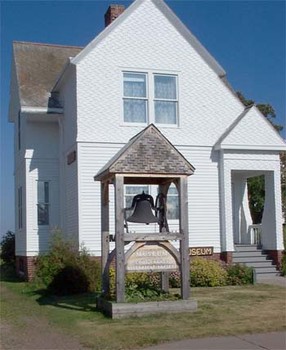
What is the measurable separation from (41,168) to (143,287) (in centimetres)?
1026

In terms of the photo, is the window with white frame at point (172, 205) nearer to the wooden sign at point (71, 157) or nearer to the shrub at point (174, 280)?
the wooden sign at point (71, 157)

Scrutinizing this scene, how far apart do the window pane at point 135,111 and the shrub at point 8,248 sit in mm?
11235

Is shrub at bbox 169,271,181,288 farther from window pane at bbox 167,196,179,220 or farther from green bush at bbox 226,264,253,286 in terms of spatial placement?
window pane at bbox 167,196,179,220

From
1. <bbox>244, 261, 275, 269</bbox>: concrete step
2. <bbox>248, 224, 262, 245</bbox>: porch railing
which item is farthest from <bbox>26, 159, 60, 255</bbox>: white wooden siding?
<bbox>248, 224, 262, 245</bbox>: porch railing

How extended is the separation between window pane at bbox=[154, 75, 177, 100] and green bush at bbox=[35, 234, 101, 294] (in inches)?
241

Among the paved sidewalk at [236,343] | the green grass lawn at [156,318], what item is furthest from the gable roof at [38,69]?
the paved sidewalk at [236,343]

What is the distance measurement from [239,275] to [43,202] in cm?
826

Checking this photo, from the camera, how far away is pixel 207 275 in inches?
690

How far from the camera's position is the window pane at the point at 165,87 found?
67.6 ft

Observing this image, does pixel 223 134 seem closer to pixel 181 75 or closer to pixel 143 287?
pixel 181 75

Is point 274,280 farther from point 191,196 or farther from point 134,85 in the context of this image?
point 134,85

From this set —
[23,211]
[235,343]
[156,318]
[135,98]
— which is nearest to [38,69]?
[135,98]

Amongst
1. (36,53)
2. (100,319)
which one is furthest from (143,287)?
(36,53)

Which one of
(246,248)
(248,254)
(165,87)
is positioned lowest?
(248,254)
